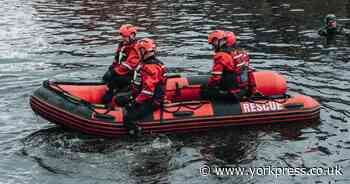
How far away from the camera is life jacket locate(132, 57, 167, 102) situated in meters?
11.3

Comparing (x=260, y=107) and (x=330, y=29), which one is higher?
(x=330, y=29)

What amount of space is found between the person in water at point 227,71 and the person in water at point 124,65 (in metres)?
1.77

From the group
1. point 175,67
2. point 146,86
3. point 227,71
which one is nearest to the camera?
point 146,86

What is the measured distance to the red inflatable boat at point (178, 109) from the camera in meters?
11.7

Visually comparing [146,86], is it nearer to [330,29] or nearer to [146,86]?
[146,86]

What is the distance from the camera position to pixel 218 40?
39.2 ft

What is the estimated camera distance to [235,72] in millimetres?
12273

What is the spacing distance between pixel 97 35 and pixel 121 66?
10605 mm

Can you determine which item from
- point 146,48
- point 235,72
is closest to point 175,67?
point 235,72

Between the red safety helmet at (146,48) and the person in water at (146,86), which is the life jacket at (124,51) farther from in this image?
the red safety helmet at (146,48)

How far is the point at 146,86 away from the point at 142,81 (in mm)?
217

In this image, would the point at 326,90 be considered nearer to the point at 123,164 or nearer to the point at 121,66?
the point at 121,66

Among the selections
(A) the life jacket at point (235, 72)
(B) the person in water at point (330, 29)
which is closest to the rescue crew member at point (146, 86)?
(A) the life jacket at point (235, 72)

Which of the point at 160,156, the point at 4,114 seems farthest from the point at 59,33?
the point at 160,156
